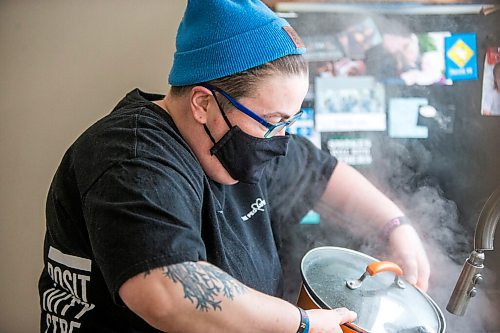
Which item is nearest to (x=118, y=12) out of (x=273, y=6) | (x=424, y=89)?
(x=273, y=6)

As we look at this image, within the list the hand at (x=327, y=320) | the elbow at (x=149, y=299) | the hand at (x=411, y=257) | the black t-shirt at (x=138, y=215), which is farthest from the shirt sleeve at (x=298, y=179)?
the elbow at (x=149, y=299)

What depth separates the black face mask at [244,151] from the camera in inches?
43.4

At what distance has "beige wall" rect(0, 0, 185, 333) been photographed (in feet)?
5.18

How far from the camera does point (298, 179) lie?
1.47 m

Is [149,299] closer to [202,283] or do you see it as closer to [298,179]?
[202,283]

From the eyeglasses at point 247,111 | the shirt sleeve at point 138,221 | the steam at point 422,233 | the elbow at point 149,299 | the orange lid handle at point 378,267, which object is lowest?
the steam at point 422,233

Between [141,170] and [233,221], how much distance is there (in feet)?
1.22

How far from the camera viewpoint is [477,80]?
1607 mm

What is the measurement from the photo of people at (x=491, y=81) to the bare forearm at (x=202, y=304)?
985 mm

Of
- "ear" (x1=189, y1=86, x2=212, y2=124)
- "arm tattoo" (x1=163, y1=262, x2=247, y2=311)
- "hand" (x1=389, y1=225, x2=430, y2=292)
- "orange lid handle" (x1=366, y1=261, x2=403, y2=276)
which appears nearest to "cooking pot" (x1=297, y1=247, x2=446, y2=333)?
"orange lid handle" (x1=366, y1=261, x2=403, y2=276)

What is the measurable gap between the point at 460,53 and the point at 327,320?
955mm

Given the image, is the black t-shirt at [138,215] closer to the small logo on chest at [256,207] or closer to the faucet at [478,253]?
the small logo on chest at [256,207]

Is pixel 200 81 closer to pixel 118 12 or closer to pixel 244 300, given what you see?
pixel 244 300

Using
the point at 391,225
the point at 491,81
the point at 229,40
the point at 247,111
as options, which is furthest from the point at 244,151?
the point at 491,81
